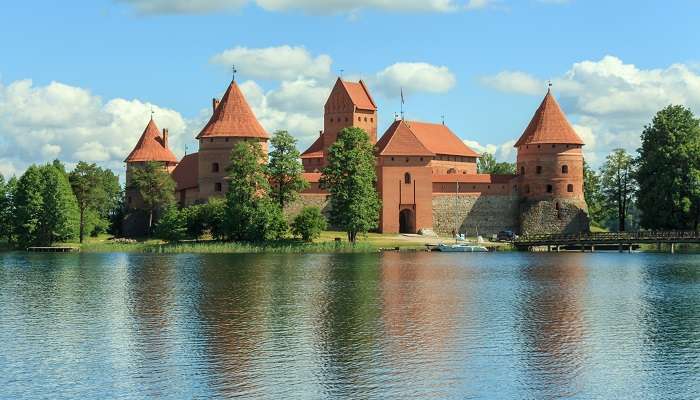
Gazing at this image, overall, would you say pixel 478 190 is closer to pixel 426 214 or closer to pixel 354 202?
pixel 426 214

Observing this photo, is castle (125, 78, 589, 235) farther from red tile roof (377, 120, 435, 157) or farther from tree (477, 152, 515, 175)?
tree (477, 152, 515, 175)

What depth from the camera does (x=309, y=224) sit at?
58.0 meters

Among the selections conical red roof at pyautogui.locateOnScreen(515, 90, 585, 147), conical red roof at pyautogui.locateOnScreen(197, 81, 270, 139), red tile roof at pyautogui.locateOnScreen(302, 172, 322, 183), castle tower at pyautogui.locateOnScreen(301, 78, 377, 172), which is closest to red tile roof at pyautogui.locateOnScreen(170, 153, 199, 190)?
conical red roof at pyautogui.locateOnScreen(197, 81, 270, 139)

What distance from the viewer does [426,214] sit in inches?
2662

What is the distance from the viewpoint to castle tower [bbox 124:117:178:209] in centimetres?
7469

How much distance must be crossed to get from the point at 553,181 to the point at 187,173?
2567 centimetres

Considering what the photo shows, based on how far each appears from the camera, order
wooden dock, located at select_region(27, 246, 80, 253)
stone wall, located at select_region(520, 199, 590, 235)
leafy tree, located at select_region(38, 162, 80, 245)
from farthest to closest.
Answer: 1. stone wall, located at select_region(520, 199, 590, 235)
2. leafy tree, located at select_region(38, 162, 80, 245)
3. wooden dock, located at select_region(27, 246, 80, 253)

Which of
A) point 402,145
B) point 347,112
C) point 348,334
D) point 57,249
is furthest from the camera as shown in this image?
point 347,112

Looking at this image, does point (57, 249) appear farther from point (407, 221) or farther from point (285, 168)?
point (407, 221)

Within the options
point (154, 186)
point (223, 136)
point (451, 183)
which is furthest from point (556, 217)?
point (154, 186)

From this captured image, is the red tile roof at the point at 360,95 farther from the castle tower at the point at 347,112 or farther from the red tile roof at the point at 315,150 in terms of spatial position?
the red tile roof at the point at 315,150

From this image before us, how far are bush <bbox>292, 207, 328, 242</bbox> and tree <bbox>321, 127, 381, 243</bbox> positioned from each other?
1.04m

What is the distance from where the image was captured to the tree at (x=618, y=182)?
233 ft

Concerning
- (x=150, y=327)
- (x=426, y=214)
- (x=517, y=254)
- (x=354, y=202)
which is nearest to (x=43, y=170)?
(x=354, y=202)
